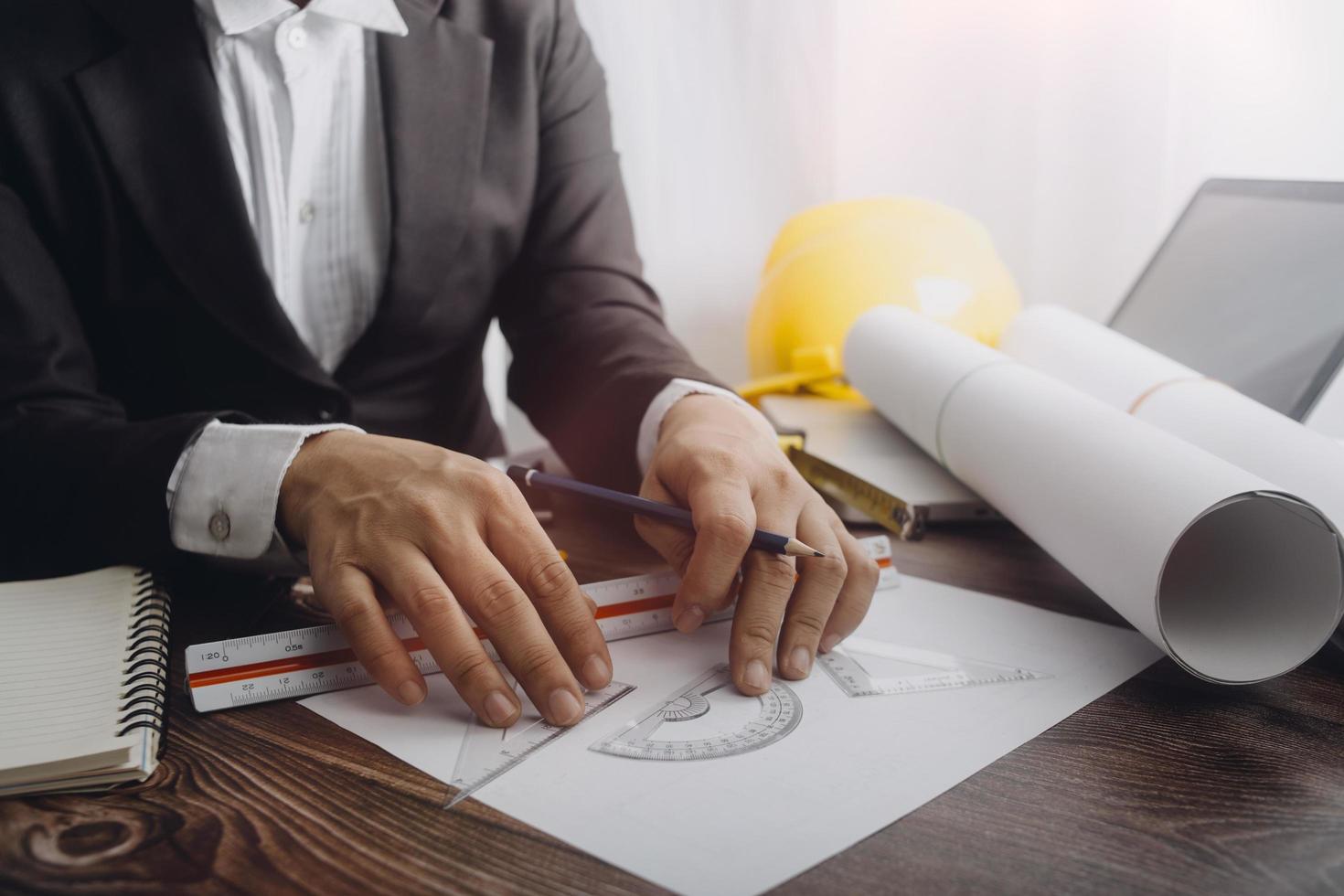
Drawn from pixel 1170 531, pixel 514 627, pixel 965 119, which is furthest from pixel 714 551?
pixel 965 119

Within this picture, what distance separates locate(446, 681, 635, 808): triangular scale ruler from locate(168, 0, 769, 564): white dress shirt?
13.3 inches

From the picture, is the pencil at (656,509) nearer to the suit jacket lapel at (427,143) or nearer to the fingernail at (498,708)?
the fingernail at (498,708)

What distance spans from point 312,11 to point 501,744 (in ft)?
2.49

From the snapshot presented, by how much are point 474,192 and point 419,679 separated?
0.64 meters

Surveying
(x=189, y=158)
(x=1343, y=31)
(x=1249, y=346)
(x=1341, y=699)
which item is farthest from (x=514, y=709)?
(x=1343, y=31)

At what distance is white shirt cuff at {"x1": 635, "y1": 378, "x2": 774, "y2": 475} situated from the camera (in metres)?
0.92

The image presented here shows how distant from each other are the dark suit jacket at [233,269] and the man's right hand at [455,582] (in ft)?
0.63

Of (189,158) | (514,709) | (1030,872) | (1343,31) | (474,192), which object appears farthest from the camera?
(1343,31)

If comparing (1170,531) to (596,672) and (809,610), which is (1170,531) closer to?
(809,610)

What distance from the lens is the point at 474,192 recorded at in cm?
110

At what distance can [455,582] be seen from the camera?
62cm

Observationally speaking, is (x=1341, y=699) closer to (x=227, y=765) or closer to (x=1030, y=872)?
(x=1030, y=872)

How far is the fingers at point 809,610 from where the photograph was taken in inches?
25.5

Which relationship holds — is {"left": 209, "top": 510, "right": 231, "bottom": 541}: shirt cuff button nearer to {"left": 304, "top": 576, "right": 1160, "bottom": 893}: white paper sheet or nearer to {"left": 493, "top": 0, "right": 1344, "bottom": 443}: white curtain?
{"left": 304, "top": 576, "right": 1160, "bottom": 893}: white paper sheet
